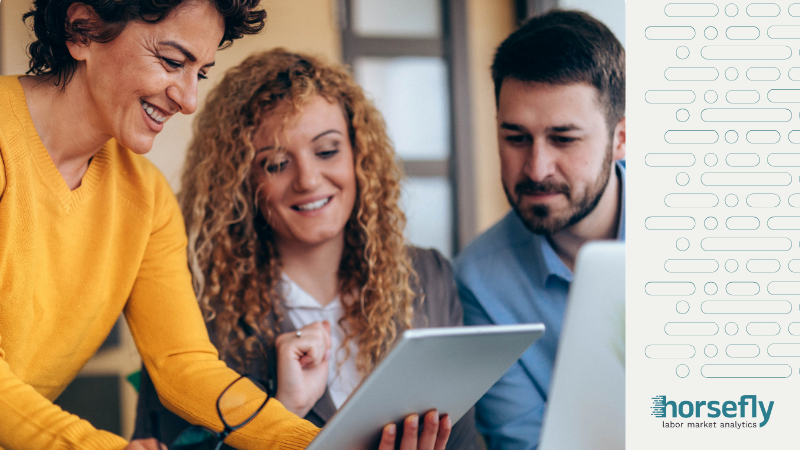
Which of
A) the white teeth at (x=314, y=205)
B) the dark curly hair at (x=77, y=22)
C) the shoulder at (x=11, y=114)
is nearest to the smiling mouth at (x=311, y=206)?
the white teeth at (x=314, y=205)

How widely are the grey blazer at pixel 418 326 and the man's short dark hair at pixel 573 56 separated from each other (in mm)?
395

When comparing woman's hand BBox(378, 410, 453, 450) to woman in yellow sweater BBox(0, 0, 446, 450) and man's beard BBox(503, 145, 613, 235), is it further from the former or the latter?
man's beard BBox(503, 145, 613, 235)

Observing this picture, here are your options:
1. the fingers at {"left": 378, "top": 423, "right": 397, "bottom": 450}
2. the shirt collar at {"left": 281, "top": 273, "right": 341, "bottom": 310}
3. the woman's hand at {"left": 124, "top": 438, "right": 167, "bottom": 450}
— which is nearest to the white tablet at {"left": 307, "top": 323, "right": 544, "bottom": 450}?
the fingers at {"left": 378, "top": 423, "right": 397, "bottom": 450}

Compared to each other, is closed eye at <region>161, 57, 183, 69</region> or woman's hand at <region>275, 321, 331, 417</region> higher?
closed eye at <region>161, 57, 183, 69</region>

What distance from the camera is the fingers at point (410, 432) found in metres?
0.74

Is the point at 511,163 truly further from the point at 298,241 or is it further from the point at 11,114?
the point at 11,114

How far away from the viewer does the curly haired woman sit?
3.31 ft

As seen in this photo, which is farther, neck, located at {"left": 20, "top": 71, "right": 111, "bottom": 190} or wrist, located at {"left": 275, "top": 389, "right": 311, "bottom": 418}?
wrist, located at {"left": 275, "top": 389, "right": 311, "bottom": 418}

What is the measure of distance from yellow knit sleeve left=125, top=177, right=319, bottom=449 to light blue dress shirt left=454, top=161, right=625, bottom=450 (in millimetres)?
403

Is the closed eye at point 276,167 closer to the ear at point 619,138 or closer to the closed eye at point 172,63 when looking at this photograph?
the closed eye at point 172,63

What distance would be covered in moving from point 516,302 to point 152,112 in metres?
0.70
